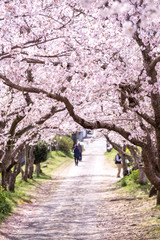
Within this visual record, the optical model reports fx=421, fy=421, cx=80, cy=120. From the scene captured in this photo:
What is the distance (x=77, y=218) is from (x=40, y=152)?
17.2 metres

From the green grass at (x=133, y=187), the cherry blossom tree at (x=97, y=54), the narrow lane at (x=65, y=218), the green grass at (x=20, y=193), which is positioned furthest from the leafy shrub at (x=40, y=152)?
the cherry blossom tree at (x=97, y=54)

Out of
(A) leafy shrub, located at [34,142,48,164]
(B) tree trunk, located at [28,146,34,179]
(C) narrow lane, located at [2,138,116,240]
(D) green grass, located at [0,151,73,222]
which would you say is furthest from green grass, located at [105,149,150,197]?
(A) leafy shrub, located at [34,142,48,164]

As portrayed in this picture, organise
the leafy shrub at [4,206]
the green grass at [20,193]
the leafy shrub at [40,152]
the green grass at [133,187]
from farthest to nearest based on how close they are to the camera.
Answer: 1. the leafy shrub at [40,152]
2. the green grass at [133,187]
3. the green grass at [20,193]
4. the leafy shrub at [4,206]

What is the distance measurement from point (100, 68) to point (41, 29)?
6.57 feet

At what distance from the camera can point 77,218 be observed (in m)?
14.5

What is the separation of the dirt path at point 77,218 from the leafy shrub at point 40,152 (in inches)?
292

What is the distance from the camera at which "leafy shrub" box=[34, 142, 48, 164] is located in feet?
101

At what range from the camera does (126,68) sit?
11.0m

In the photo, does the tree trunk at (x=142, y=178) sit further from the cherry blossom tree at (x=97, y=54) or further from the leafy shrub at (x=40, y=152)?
the leafy shrub at (x=40, y=152)

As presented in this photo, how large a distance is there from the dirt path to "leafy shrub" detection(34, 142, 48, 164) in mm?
7408

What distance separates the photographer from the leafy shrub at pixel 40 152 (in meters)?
30.9

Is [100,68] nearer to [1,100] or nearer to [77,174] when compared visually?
[1,100]

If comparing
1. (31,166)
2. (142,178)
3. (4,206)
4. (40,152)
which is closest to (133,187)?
(142,178)

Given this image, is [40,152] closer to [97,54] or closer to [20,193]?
[20,193]
